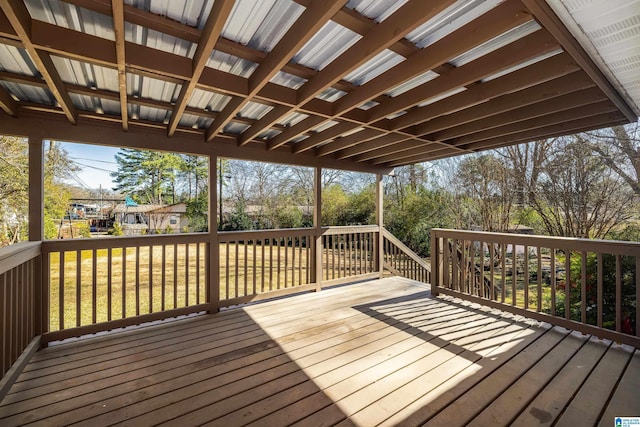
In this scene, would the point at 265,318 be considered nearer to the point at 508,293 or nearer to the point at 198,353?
the point at 198,353

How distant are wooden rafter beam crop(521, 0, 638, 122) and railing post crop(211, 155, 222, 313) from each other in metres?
3.28

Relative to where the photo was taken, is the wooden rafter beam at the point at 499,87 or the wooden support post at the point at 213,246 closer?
the wooden rafter beam at the point at 499,87

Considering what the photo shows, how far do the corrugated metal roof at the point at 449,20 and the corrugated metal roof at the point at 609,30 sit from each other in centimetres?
29

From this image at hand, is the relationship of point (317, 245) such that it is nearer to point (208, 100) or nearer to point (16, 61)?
point (208, 100)

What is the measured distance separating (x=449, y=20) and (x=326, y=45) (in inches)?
28.1

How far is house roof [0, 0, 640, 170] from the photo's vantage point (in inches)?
55.4

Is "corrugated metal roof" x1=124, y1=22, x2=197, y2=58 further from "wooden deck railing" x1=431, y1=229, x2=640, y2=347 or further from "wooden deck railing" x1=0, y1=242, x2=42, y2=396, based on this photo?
"wooden deck railing" x1=431, y1=229, x2=640, y2=347

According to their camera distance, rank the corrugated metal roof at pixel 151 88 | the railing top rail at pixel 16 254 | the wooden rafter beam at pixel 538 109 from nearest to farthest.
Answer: the railing top rail at pixel 16 254, the corrugated metal roof at pixel 151 88, the wooden rafter beam at pixel 538 109

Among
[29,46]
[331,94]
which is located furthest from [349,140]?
→ [29,46]

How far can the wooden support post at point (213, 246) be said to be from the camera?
3.56 meters

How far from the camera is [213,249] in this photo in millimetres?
3615

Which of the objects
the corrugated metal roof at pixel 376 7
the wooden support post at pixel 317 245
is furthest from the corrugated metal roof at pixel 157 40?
the wooden support post at pixel 317 245

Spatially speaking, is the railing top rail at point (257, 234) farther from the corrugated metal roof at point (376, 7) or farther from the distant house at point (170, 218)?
the distant house at point (170, 218)

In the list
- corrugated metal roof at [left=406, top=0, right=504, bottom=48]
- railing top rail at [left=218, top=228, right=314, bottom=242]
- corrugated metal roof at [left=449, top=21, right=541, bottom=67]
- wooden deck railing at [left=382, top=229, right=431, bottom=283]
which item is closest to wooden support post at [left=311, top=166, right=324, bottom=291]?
railing top rail at [left=218, top=228, right=314, bottom=242]
